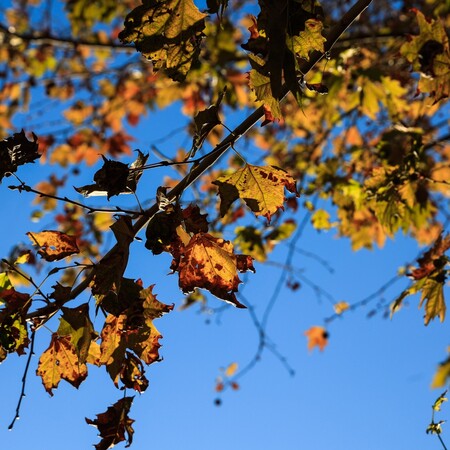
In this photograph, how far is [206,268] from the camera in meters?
1.28

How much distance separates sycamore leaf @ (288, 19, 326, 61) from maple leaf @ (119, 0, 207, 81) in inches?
8.9

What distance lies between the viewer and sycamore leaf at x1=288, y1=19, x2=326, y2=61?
1.17 meters

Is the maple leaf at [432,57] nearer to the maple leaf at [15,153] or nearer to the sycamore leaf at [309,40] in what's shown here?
the sycamore leaf at [309,40]

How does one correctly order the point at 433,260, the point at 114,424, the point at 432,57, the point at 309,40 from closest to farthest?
the point at 309,40 < the point at 114,424 < the point at 432,57 < the point at 433,260

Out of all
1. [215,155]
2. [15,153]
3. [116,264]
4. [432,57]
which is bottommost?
[116,264]

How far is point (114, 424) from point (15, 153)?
0.68 m

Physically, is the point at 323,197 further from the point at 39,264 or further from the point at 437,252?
the point at 39,264

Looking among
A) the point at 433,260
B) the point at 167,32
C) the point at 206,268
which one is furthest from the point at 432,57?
the point at 206,268

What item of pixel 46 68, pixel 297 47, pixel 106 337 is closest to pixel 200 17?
pixel 297 47

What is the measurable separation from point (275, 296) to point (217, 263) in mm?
2672

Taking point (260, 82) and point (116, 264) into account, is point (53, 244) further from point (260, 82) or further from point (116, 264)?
point (260, 82)

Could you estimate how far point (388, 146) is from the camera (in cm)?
287

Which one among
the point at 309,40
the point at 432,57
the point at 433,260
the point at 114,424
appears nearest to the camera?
the point at 309,40

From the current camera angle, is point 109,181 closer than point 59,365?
Yes
